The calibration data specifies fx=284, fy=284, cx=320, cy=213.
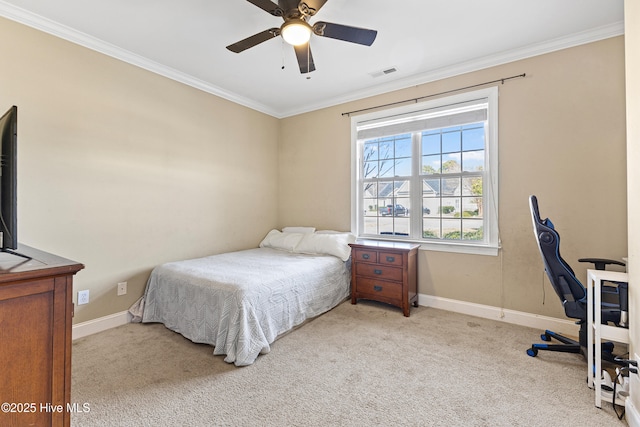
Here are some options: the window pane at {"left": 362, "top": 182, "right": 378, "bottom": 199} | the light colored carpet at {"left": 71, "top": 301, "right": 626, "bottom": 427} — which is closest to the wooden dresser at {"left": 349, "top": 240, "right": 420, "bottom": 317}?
the light colored carpet at {"left": 71, "top": 301, "right": 626, "bottom": 427}

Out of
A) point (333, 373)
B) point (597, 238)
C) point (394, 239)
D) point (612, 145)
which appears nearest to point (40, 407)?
point (333, 373)

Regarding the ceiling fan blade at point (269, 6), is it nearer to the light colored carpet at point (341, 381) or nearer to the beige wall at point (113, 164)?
the beige wall at point (113, 164)

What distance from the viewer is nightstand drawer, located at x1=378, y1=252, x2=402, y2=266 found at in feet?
10.0

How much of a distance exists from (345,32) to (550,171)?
88.4 inches

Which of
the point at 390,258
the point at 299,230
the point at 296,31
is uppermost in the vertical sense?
the point at 296,31

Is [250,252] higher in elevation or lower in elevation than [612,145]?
lower

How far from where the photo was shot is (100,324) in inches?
103

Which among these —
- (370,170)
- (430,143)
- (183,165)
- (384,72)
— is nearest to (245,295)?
(183,165)

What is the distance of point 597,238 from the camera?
2.46 metres

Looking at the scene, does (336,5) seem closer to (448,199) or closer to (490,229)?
(448,199)

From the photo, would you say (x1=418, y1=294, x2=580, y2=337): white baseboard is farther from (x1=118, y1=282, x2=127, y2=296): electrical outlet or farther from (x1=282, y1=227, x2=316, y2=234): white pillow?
(x1=118, y1=282, x2=127, y2=296): electrical outlet

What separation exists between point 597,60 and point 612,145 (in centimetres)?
75

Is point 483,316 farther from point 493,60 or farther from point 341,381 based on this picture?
point 493,60

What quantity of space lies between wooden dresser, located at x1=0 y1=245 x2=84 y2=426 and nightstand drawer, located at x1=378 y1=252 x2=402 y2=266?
2659 mm
